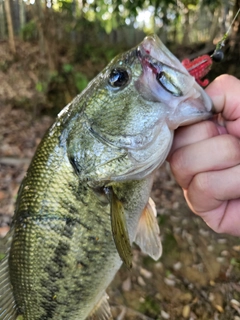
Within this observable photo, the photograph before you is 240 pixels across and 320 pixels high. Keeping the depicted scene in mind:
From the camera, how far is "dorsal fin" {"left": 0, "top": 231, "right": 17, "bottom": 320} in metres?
1.52

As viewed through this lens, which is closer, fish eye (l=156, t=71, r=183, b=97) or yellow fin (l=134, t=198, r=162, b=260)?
fish eye (l=156, t=71, r=183, b=97)

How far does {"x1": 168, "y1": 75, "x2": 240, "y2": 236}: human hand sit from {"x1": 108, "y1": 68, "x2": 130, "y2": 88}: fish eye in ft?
0.90

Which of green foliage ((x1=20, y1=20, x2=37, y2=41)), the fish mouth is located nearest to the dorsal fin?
the fish mouth

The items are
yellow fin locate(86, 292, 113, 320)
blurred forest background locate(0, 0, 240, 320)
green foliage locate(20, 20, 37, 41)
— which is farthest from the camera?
green foliage locate(20, 20, 37, 41)

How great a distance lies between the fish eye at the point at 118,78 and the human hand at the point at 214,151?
0.90ft

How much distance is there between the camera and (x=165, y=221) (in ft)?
11.4

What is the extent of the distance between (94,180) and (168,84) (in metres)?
0.45

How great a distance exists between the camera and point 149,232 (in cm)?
155

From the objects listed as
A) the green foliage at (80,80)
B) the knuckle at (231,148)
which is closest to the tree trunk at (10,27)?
the green foliage at (80,80)

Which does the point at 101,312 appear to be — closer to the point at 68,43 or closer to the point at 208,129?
the point at 208,129

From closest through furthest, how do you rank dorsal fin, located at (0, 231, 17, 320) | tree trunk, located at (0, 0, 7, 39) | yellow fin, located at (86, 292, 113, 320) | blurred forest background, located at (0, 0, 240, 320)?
dorsal fin, located at (0, 231, 17, 320) → yellow fin, located at (86, 292, 113, 320) → blurred forest background, located at (0, 0, 240, 320) → tree trunk, located at (0, 0, 7, 39)

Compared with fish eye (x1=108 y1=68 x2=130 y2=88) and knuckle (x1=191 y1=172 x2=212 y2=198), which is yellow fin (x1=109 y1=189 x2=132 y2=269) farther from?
fish eye (x1=108 y1=68 x2=130 y2=88)

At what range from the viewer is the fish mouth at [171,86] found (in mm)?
1108

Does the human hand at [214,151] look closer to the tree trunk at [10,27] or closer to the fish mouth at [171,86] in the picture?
the fish mouth at [171,86]
